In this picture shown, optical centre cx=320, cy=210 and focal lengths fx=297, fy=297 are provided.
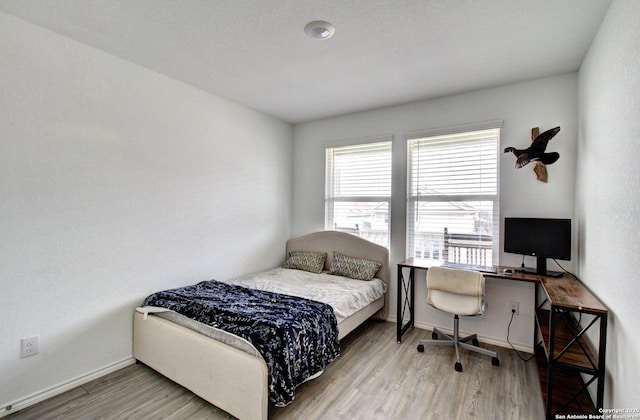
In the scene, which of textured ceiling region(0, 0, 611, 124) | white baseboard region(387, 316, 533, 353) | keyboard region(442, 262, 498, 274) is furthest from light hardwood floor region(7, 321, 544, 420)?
textured ceiling region(0, 0, 611, 124)

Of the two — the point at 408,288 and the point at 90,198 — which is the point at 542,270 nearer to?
the point at 408,288

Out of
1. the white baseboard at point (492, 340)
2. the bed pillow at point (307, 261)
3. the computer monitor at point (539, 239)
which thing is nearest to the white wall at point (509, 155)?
the white baseboard at point (492, 340)

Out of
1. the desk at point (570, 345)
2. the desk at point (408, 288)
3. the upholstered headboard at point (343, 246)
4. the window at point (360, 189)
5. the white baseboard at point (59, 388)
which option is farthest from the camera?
the window at point (360, 189)

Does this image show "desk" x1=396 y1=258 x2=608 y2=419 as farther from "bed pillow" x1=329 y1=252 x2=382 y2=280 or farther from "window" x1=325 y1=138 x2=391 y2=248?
"window" x1=325 y1=138 x2=391 y2=248

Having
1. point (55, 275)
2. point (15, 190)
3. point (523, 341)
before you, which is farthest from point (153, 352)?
point (523, 341)

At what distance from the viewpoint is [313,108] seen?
3789mm

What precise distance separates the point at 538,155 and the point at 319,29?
2218mm

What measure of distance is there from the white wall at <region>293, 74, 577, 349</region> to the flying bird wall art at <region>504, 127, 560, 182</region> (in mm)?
79

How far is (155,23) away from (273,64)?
92 cm

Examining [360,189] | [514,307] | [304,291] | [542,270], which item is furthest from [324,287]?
[542,270]

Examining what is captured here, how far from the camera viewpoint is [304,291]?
2.96 meters

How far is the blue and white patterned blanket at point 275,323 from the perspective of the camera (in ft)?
6.18

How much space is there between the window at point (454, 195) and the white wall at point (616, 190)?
0.84 metres

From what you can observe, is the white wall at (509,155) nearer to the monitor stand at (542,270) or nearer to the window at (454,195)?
the window at (454,195)
